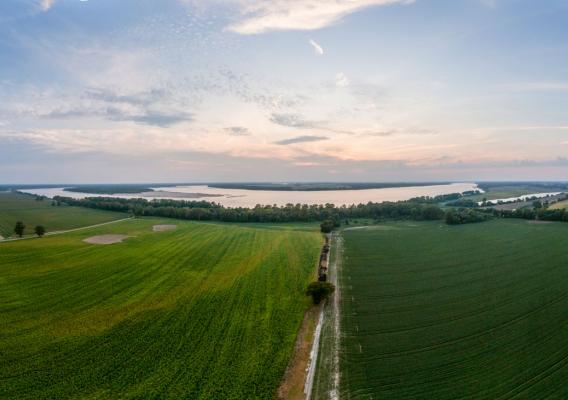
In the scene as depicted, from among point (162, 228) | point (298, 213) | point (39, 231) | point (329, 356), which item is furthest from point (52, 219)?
point (329, 356)

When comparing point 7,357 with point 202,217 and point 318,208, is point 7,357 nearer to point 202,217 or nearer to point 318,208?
point 202,217

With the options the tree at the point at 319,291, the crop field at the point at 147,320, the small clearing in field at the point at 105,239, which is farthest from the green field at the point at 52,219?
the tree at the point at 319,291

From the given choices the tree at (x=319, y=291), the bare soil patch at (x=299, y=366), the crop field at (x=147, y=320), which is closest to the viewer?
the bare soil patch at (x=299, y=366)

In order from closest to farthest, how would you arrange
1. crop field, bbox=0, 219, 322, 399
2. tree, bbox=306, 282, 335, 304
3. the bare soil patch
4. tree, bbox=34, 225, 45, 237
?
the bare soil patch
crop field, bbox=0, 219, 322, 399
tree, bbox=306, 282, 335, 304
tree, bbox=34, 225, 45, 237

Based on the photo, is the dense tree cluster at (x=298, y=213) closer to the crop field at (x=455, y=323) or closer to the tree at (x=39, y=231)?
the tree at (x=39, y=231)

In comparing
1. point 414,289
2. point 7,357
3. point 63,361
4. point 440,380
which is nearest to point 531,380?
point 440,380

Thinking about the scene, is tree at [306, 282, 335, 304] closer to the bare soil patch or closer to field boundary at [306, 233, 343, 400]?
field boundary at [306, 233, 343, 400]

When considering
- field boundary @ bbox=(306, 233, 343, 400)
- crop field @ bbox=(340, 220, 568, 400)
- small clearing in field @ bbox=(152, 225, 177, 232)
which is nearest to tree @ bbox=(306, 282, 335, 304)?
field boundary @ bbox=(306, 233, 343, 400)
